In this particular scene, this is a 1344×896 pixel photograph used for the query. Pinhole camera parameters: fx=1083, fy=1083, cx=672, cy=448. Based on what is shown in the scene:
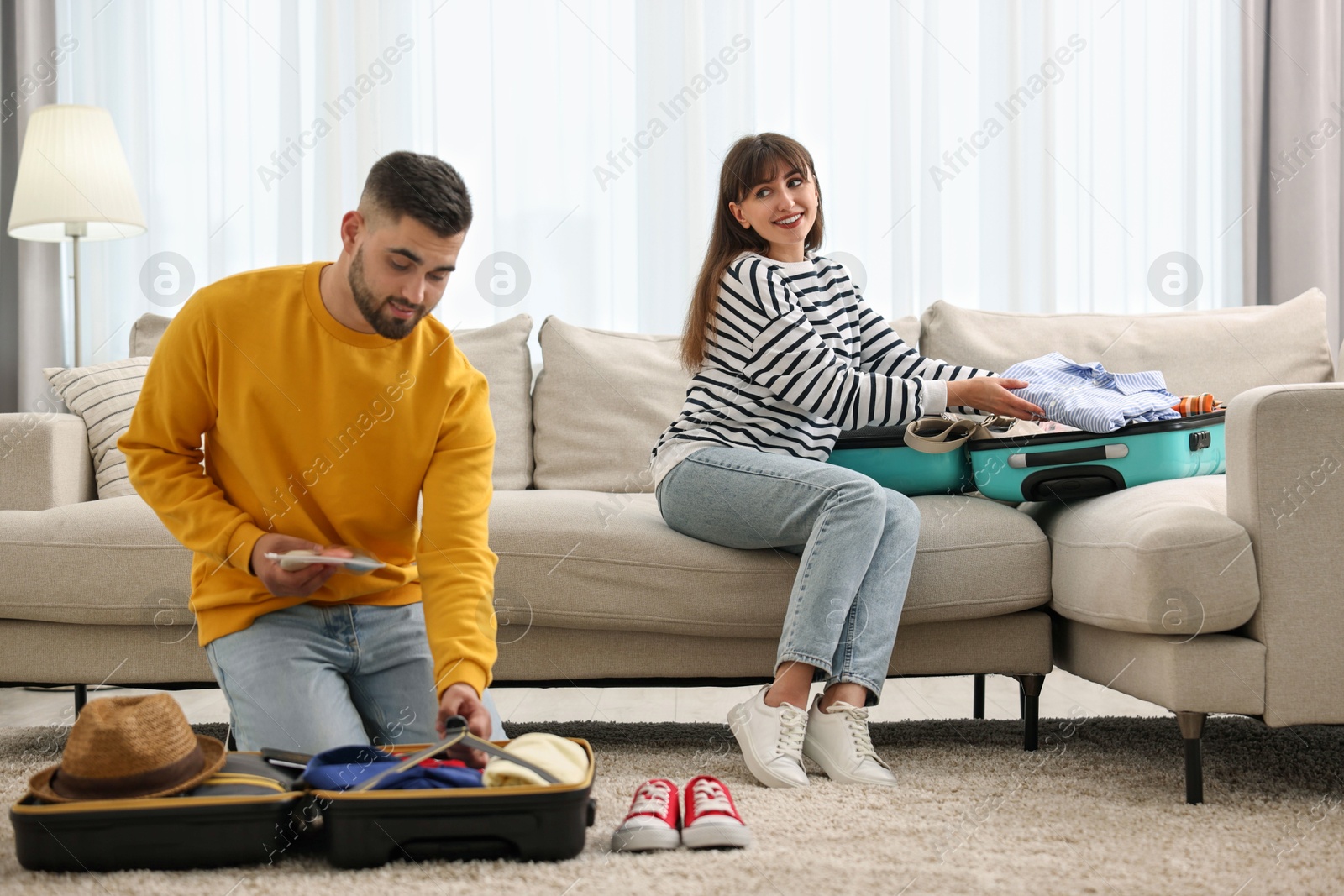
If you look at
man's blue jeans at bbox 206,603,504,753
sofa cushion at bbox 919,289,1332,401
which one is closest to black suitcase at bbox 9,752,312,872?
man's blue jeans at bbox 206,603,504,753

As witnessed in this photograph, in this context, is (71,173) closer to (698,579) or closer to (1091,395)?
(698,579)

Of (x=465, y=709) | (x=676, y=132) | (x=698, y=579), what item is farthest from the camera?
(x=676, y=132)

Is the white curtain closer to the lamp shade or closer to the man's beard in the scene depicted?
the lamp shade

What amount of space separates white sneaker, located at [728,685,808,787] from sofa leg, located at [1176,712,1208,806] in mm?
504

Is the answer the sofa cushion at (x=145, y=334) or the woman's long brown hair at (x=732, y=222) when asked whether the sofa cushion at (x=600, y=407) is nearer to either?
the woman's long brown hair at (x=732, y=222)

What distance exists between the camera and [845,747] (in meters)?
1.53

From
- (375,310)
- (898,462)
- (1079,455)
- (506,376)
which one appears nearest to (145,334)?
(506,376)

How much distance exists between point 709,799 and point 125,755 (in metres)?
0.63

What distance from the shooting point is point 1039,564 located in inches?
66.3

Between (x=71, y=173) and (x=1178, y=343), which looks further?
(x=71, y=173)

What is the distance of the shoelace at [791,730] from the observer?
1511 mm

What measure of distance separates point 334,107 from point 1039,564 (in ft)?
7.83

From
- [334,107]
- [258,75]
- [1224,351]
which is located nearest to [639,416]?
[1224,351]

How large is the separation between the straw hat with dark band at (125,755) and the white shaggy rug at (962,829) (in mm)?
89
